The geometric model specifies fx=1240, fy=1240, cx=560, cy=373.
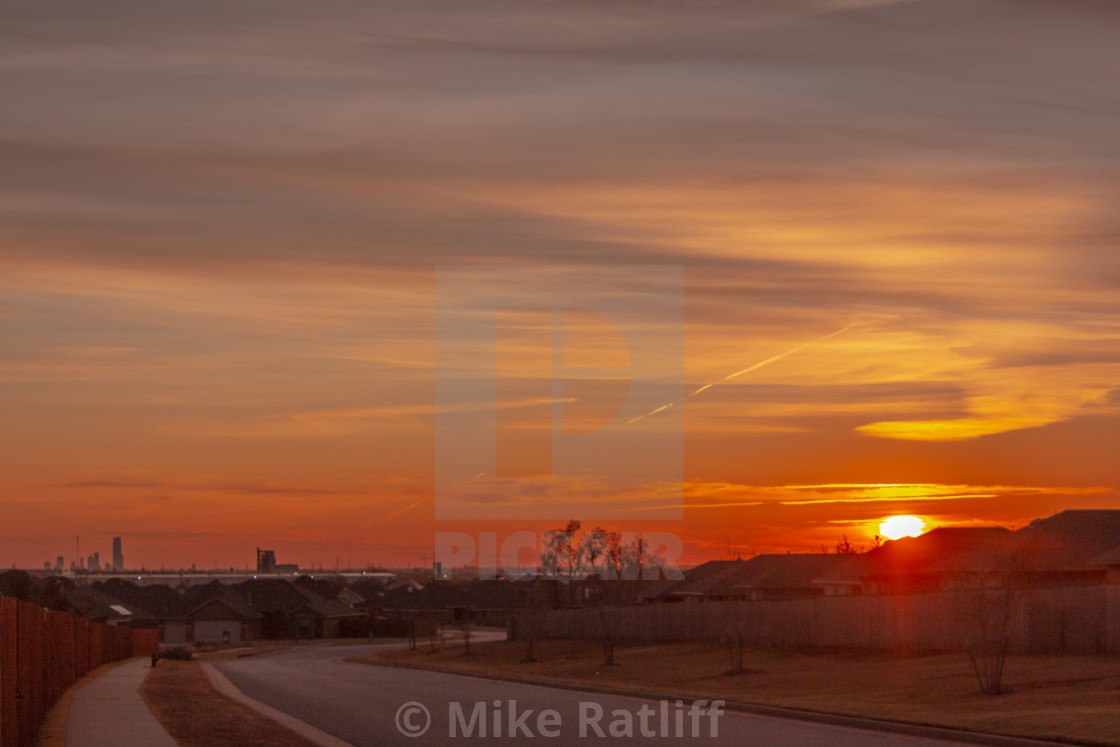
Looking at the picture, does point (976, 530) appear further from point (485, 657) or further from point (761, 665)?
point (761, 665)

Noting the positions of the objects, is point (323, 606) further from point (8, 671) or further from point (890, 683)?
point (8, 671)

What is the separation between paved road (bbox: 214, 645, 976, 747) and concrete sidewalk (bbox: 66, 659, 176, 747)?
3219 mm

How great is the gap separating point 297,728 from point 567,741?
20.9ft

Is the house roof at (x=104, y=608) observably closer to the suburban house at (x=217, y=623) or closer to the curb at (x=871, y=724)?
the suburban house at (x=217, y=623)

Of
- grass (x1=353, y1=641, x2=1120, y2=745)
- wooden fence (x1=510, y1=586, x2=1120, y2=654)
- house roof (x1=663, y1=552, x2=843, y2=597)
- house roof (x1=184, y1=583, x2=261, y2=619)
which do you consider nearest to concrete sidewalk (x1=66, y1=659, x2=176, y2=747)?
grass (x1=353, y1=641, x2=1120, y2=745)

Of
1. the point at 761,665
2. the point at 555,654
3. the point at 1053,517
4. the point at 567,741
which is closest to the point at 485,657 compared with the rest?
the point at 555,654

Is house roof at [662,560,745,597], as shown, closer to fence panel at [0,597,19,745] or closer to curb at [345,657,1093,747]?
curb at [345,657,1093,747]

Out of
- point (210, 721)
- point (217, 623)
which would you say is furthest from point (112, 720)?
point (217, 623)

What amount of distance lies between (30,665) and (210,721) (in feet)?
20.5

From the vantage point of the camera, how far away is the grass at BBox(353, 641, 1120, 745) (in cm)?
2114

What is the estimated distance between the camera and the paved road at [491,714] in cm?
2017

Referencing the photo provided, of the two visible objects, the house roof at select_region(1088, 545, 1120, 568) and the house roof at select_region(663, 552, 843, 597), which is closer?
the house roof at select_region(1088, 545, 1120, 568)

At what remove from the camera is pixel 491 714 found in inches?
1034

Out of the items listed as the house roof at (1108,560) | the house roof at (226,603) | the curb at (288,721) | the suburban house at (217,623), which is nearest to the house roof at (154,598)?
the house roof at (226,603)
